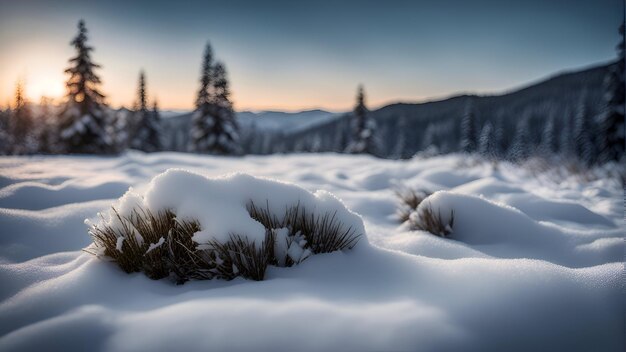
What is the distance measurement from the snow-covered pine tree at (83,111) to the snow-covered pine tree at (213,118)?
28.4ft

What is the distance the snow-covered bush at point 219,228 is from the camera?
1.62m

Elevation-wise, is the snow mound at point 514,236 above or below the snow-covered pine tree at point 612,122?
below

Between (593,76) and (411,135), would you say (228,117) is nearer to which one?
(411,135)

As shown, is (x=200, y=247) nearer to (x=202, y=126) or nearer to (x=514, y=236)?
(x=514, y=236)

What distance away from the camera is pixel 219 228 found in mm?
1631

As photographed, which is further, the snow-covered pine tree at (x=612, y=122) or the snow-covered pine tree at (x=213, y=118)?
the snow-covered pine tree at (x=213, y=118)

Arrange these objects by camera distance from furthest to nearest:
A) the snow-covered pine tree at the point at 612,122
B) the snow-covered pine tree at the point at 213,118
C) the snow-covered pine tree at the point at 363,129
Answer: the snow-covered pine tree at the point at 363,129
the snow-covered pine tree at the point at 213,118
the snow-covered pine tree at the point at 612,122

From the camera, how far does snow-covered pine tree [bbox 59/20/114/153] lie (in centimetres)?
A: 1582

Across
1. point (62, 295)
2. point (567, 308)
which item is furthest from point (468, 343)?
point (62, 295)

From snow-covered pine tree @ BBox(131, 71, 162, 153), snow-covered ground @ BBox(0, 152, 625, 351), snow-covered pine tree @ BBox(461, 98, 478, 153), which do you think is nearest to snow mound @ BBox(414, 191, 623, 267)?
snow-covered ground @ BBox(0, 152, 625, 351)

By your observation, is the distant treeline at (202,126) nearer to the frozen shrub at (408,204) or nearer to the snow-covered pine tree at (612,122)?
the snow-covered pine tree at (612,122)

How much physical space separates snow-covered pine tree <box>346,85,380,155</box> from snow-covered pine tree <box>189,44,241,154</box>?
11848 mm

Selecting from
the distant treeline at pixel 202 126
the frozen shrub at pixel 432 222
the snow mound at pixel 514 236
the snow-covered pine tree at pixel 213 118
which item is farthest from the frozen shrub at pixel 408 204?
the snow-covered pine tree at pixel 213 118

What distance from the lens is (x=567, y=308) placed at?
1.31 m
